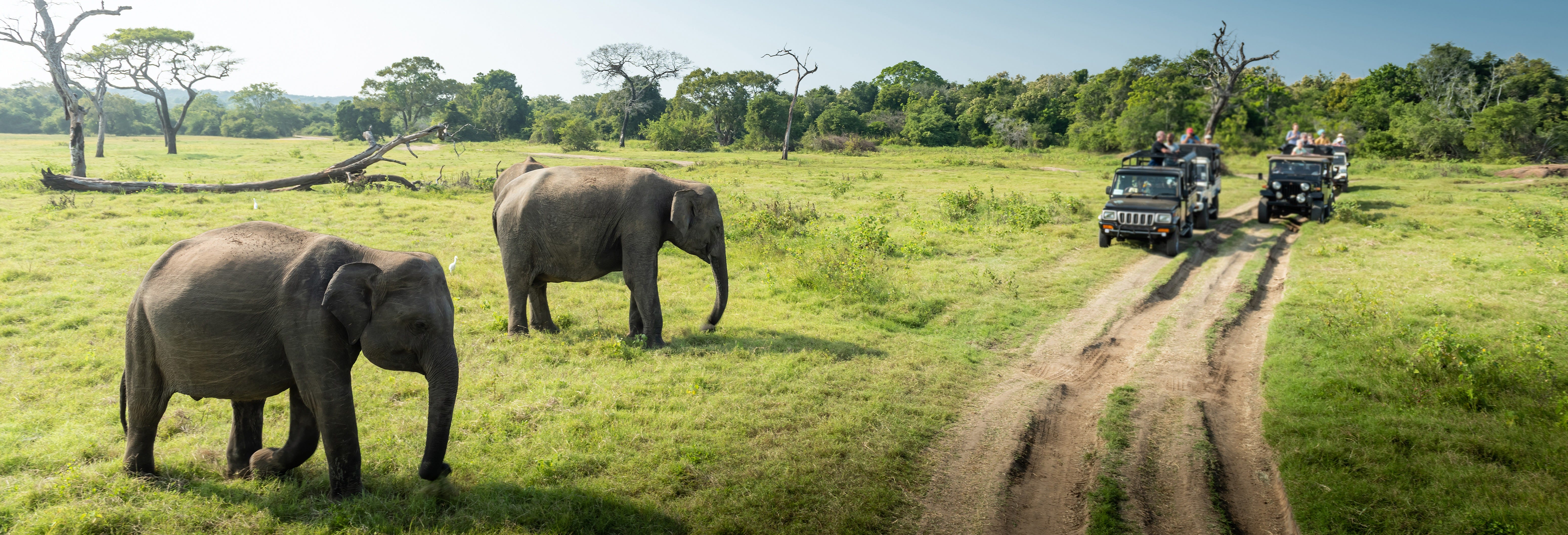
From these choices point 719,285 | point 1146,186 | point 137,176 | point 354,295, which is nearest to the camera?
point 354,295

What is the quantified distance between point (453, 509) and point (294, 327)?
67.5 inches

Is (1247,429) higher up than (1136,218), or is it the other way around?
(1136,218)

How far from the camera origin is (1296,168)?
74.1 feet

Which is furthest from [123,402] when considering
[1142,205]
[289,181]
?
[289,181]

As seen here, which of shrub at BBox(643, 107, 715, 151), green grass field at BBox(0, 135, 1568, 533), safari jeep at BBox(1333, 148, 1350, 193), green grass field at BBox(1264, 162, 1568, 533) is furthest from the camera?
shrub at BBox(643, 107, 715, 151)

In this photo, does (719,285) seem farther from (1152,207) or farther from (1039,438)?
(1152,207)

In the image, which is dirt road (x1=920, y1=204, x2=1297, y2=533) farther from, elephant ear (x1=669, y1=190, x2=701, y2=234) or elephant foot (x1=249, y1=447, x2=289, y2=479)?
elephant foot (x1=249, y1=447, x2=289, y2=479)

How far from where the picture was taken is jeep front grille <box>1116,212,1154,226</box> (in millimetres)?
17031

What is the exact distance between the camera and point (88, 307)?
33.7ft

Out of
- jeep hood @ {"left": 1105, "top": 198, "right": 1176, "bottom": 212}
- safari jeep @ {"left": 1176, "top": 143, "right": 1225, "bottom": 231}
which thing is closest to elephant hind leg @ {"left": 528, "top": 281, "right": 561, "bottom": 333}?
jeep hood @ {"left": 1105, "top": 198, "right": 1176, "bottom": 212}

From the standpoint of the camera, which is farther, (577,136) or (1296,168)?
(577,136)

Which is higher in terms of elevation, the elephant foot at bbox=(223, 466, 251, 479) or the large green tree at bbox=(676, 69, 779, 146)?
the large green tree at bbox=(676, 69, 779, 146)

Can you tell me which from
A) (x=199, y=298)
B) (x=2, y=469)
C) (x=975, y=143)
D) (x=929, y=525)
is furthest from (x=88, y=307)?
(x=975, y=143)

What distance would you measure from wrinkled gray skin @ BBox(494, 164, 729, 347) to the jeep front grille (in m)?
11.5
